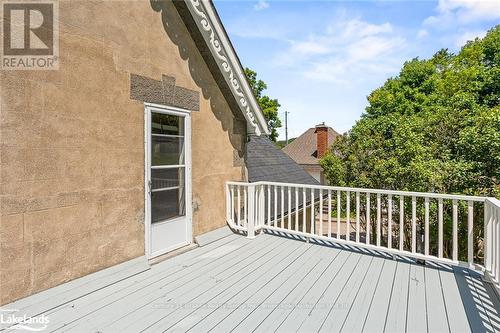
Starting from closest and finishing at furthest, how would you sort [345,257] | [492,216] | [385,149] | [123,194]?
[492,216] < [123,194] < [345,257] < [385,149]

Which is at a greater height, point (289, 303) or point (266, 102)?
point (266, 102)

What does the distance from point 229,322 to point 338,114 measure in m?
28.8

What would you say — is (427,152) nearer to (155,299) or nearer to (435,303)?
(435,303)

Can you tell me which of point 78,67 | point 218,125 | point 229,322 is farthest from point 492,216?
point 78,67

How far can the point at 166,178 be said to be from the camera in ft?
13.5

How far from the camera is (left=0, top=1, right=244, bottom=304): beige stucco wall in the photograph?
2504mm

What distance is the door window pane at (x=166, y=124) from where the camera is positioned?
3.93 meters

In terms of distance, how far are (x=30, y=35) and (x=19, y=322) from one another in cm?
259

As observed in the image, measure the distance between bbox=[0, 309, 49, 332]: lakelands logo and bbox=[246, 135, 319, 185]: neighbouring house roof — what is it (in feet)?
16.7

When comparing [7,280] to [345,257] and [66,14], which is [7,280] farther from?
[345,257]

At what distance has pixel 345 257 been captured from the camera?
414 cm

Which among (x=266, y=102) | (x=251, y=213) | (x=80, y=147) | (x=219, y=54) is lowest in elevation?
(x=251, y=213)

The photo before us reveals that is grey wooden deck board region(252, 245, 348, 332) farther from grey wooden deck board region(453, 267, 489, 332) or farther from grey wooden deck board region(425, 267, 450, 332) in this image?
A: grey wooden deck board region(453, 267, 489, 332)

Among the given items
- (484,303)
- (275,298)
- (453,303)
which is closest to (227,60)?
(275,298)
